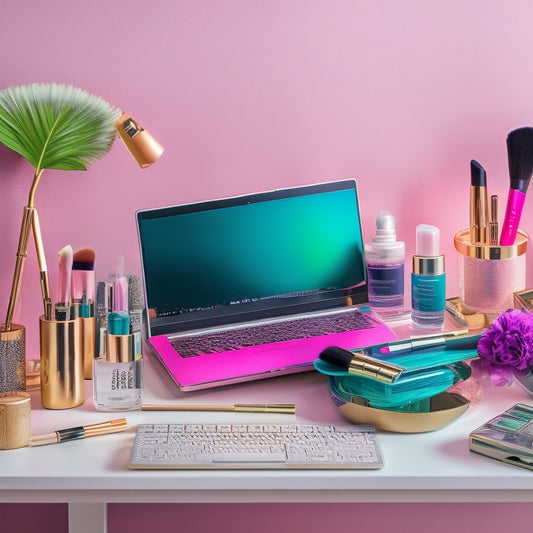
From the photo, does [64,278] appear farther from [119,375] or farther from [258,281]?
[258,281]

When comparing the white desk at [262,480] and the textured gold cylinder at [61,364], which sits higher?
the textured gold cylinder at [61,364]

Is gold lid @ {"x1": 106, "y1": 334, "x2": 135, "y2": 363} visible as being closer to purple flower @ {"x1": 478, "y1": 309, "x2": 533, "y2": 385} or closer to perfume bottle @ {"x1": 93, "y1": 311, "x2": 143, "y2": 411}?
perfume bottle @ {"x1": 93, "y1": 311, "x2": 143, "y2": 411}

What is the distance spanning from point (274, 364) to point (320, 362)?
0.34 feet

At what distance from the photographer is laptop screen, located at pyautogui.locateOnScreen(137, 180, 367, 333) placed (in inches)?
50.0

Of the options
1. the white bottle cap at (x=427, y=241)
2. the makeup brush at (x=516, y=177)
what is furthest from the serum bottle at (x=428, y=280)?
the makeup brush at (x=516, y=177)

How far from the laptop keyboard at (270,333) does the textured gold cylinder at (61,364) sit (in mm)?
168

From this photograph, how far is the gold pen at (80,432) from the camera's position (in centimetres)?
100

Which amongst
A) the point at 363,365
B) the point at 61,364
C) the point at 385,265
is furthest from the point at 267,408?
the point at 385,265

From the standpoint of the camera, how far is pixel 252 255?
1.32 metres

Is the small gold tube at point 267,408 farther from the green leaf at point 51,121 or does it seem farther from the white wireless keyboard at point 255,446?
the green leaf at point 51,121

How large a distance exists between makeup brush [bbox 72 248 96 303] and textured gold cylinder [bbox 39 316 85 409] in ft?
0.32

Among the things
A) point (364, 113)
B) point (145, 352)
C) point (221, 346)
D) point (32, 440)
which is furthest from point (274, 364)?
point (364, 113)

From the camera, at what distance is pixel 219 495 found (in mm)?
937

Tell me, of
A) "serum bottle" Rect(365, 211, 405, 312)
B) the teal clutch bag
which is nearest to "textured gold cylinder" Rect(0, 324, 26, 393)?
the teal clutch bag
